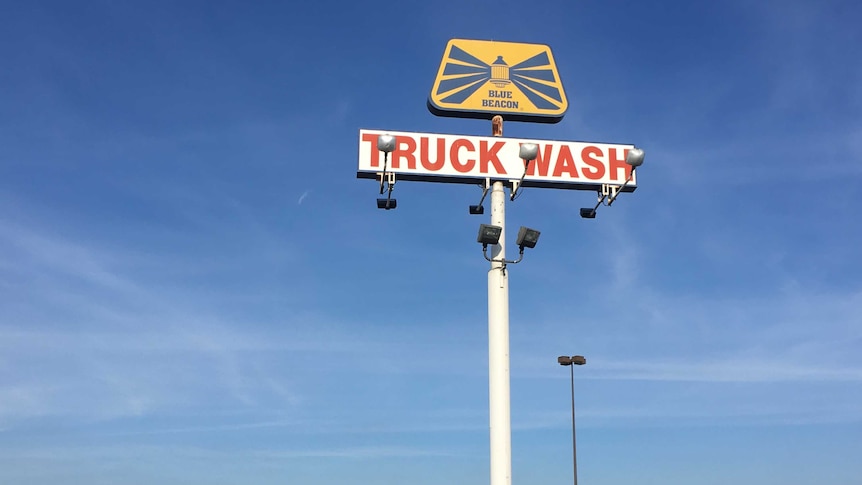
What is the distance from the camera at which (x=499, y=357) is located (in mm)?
18531

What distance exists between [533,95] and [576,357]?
26718mm

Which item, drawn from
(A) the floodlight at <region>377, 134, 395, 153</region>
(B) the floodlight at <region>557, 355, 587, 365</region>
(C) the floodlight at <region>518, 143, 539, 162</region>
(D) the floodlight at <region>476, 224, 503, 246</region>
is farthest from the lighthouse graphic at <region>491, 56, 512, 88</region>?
(B) the floodlight at <region>557, 355, 587, 365</region>

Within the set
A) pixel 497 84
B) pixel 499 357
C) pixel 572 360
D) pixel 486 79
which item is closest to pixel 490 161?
pixel 497 84

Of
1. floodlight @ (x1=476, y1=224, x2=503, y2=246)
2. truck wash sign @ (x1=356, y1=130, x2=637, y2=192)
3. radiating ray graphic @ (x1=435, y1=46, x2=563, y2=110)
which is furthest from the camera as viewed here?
radiating ray graphic @ (x1=435, y1=46, x2=563, y2=110)

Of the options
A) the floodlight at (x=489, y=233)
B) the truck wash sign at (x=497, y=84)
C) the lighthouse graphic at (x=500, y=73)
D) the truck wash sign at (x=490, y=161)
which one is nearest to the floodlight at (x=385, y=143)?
the truck wash sign at (x=490, y=161)

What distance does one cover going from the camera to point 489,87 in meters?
21.5

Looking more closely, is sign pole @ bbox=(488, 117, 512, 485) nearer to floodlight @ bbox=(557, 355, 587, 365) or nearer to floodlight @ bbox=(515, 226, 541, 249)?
floodlight @ bbox=(515, 226, 541, 249)

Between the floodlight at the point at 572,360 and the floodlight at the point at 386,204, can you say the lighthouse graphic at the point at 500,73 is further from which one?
the floodlight at the point at 572,360

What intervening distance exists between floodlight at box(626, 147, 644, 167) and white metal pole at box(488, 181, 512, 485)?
9.35ft

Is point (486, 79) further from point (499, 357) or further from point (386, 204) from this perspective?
point (499, 357)

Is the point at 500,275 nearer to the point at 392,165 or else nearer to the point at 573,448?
the point at 392,165

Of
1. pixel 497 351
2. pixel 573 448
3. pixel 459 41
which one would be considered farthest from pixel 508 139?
pixel 573 448

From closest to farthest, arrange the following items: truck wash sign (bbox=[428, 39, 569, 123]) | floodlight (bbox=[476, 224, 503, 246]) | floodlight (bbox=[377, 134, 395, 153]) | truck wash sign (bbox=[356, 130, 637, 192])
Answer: floodlight (bbox=[476, 224, 503, 246]) → floodlight (bbox=[377, 134, 395, 153]) → truck wash sign (bbox=[356, 130, 637, 192]) → truck wash sign (bbox=[428, 39, 569, 123])

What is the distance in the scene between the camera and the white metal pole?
18016 millimetres
